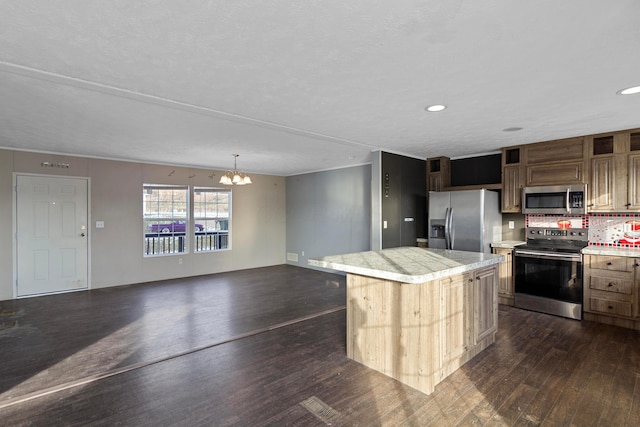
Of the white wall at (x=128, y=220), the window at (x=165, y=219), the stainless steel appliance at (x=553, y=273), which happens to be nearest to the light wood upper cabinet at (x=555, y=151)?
the stainless steel appliance at (x=553, y=273)

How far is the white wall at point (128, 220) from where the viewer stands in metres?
4.95

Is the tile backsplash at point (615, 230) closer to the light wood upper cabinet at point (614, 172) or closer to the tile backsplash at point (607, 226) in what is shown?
the tile backsplash at point (607, 226)

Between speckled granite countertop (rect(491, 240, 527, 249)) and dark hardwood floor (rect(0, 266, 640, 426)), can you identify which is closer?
dark hardwood floor (rect(0, 266, 640, 426))

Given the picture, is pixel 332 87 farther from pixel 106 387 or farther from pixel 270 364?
pixel 106 387

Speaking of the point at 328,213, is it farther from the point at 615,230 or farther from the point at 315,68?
the point at 315,68

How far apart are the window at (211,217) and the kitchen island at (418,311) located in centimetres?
493

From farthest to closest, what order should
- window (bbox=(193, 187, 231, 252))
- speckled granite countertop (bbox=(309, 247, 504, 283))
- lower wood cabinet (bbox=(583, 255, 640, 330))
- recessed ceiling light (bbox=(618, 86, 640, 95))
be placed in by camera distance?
window (bbox=(193, 187, 231, 252)) → lower wood cabinet (bbox=(583, 255, 640, 330)) → recessed ceiling light (bbox=(618, 86, 640, 95)) → speckled granite countertop (bbox=(309, 247, 504, 283))

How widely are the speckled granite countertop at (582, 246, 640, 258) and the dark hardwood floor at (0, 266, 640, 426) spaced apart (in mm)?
839

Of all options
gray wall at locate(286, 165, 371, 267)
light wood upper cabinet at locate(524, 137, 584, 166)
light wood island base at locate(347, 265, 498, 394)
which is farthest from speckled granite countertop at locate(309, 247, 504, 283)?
gray wall at locate(286, 165, 371, 267)

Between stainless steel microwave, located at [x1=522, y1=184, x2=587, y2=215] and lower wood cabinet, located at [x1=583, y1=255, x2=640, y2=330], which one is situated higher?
stainless steel microwave, located at [x1=522, y1=184, x2=587, y2=215]

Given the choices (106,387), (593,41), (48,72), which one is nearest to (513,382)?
(593,41)

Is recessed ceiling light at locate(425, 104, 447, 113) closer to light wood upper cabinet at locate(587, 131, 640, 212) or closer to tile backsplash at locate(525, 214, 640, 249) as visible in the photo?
light wood upper cabinet at locate(587, 131, 640, 212)

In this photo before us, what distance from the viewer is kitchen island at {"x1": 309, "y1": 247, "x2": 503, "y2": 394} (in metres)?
2.35

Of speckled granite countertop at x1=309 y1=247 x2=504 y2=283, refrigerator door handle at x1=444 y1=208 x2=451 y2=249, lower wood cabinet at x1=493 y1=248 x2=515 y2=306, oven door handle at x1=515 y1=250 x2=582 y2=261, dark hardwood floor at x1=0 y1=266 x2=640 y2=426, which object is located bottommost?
dark hardwood floor at x1=0 y1=266 x2=640 y2=426
